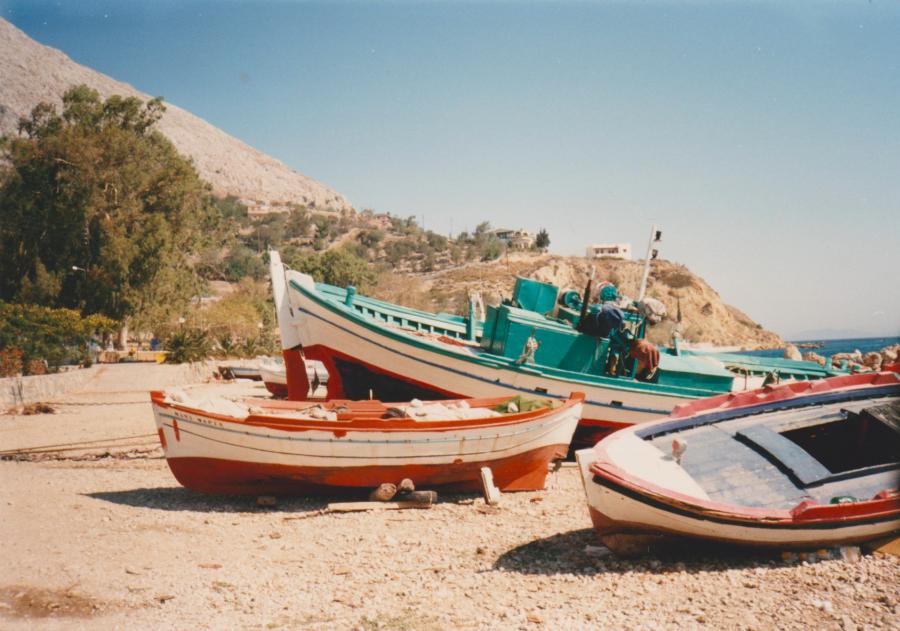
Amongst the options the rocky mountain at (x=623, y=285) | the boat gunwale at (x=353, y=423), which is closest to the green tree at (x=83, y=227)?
the boat gunwale at (x=353, y=423)

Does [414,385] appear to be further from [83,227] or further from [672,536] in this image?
[83,227]

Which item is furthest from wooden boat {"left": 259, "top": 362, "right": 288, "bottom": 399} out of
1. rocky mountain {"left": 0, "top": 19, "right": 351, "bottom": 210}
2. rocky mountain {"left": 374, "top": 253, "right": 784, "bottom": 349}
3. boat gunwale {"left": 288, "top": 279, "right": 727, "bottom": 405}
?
rocky mountain {"left": 0, "top": 19, "right": 351, "bottom": 210}

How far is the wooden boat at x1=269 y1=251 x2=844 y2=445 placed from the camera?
13062mm

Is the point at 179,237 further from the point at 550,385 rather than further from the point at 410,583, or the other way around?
the point at 410,583

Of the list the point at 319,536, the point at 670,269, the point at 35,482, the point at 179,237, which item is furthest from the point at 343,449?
the point at 670,269

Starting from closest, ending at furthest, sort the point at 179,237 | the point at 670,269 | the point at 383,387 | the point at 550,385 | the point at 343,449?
the point at 343,449
the point at 550,385
the point at 383,387
the point at 179,237
the point at 670,269

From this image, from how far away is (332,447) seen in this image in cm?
925

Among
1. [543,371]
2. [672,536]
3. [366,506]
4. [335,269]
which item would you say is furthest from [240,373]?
[335,269]

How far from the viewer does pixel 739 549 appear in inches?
247

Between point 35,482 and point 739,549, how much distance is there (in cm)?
1104

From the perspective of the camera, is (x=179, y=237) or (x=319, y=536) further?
(x=179, y=237)

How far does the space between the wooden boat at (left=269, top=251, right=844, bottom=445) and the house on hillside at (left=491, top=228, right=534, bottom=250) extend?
80.1 m

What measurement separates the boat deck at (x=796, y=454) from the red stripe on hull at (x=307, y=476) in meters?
3.52

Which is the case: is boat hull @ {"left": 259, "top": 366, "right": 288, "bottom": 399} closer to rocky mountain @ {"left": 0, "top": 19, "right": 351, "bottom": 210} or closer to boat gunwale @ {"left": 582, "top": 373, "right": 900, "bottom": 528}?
boat gunwale @ {"left": 582, "top": 373, "right": 900, "bottom": 528}
